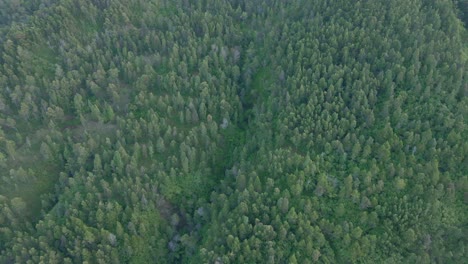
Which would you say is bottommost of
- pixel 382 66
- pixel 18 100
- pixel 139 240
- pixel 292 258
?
pixel 139 240

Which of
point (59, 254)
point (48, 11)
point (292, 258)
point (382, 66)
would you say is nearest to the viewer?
point (292, 258)

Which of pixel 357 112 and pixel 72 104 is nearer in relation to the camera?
pixel 357 112

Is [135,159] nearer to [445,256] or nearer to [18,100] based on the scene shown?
[18,100]

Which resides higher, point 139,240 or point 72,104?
point 72,104

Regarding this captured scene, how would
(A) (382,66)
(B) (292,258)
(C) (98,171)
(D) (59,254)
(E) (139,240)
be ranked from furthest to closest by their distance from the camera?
(A) (382,66) < (C) (98,171) < (E) (139,240) < (D) (59,254) < (B) (292,258)

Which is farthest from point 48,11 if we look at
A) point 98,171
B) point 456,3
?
point 456,3

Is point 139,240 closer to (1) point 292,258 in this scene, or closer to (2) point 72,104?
(1) point 292,258
